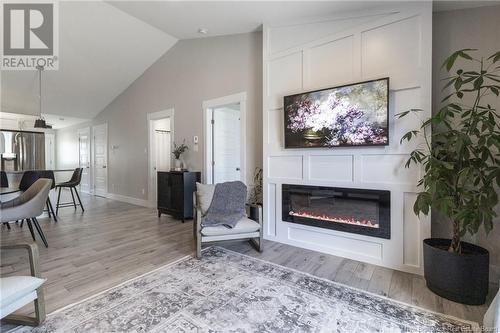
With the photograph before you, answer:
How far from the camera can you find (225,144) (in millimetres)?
4535

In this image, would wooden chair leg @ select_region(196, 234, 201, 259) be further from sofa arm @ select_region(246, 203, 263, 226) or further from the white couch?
the white couch

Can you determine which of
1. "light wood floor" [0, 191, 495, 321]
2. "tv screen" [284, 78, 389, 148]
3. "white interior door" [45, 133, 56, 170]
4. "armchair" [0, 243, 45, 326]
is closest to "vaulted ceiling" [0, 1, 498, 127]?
"tv screen" [284, 78, 389, 148]

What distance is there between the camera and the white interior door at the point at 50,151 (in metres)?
9.18

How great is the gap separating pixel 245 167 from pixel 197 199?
104 cm

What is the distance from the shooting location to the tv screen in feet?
7.70

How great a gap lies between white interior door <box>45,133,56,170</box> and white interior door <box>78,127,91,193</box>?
7.85 feet

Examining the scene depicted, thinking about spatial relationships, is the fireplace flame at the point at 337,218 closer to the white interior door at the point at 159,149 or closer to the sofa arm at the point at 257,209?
the sofa arm at the point at 257,209

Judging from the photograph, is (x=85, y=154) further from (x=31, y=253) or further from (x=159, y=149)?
(x=31, y=253)

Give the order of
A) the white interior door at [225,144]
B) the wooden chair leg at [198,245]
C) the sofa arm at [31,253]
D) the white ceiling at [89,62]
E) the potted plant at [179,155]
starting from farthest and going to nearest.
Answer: the potted plant at [179,155], the white interior door at [225,144], the white ceiling at [89,62], the wooden chair leg at [198,245], the sofa arm at [31,253]

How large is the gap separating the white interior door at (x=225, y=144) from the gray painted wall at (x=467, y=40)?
2895 millimetres

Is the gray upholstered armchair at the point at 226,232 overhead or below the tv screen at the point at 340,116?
below

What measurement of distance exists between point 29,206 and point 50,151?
28.1 feet

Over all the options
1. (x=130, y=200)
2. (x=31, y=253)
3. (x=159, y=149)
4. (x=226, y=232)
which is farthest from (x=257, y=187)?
(x=130, y=200)

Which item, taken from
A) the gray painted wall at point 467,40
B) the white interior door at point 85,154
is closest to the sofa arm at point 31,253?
the gray painted wall at point 467,40
